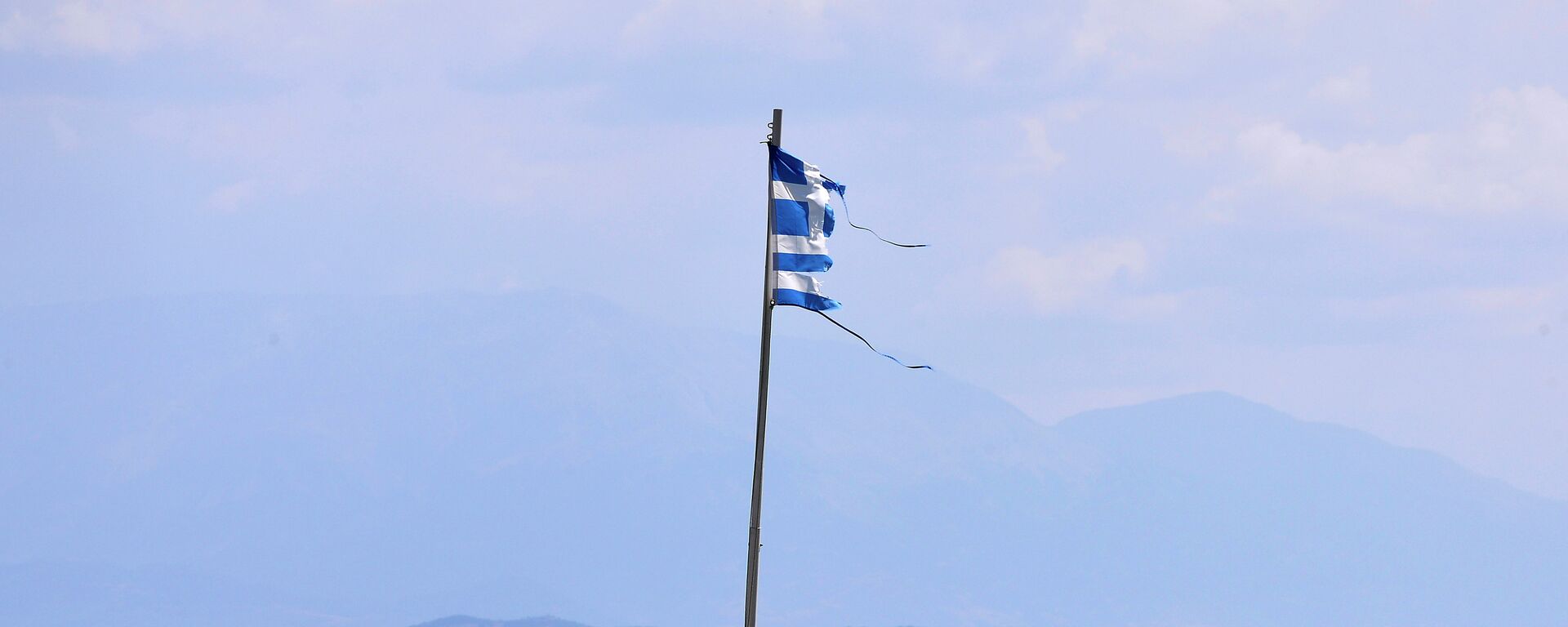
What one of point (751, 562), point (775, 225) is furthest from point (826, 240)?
point (751, 562)

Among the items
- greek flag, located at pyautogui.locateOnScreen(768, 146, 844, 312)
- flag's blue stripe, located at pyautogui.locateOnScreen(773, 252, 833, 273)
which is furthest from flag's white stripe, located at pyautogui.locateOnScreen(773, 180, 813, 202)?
flag's blue stripe, located at pyautogui.locateOnScreen(773, 252, 833, 273)

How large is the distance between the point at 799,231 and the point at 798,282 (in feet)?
2.35

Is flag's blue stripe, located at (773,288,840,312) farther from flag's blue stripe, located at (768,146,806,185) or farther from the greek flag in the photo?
Result: flag's blue stripe, located at (768,146,806,185)

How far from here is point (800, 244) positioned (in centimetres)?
2297

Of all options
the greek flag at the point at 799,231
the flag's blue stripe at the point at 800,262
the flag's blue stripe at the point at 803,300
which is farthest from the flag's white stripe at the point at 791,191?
the flag's blue stripe at the point at 803,300

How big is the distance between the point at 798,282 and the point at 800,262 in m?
0.28

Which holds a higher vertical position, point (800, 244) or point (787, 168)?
point (787, 168)

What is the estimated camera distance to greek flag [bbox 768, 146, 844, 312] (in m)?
22.7

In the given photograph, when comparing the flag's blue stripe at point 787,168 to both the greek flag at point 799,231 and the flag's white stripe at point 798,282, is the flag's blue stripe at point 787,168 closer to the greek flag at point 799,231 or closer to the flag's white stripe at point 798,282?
the greek flag at point 799,231

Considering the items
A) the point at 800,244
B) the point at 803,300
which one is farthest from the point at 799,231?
the point at 803,300

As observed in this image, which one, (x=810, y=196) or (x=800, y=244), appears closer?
(x=800, y=244)

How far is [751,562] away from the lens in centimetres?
2234

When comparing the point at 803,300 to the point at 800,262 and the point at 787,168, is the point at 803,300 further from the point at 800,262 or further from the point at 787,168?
the point at 787,168

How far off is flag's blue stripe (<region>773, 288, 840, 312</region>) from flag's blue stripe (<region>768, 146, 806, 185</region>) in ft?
4.90
